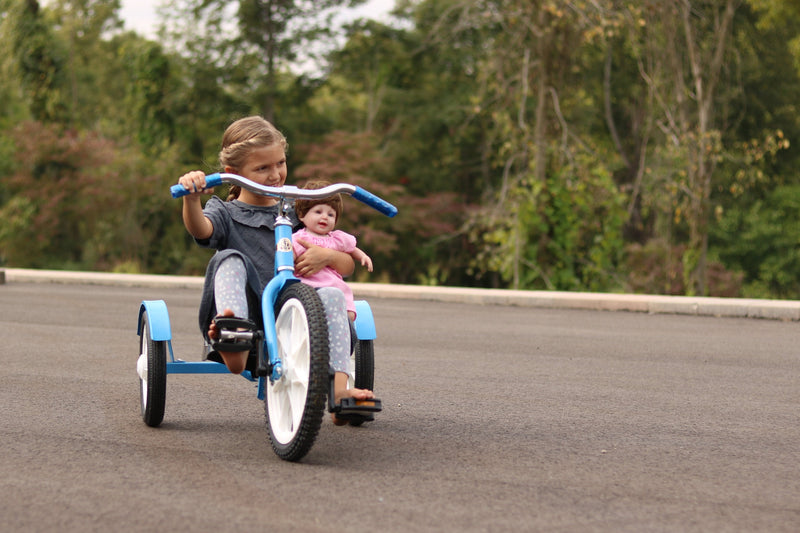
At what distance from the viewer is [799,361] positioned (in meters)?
8.82

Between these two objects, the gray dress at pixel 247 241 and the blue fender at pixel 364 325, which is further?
the blue fender at pixel 364 325

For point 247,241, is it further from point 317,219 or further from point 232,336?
point 232,336

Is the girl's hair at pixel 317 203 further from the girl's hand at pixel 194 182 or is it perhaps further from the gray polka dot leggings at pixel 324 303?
the girl's hand at pixel 194 182

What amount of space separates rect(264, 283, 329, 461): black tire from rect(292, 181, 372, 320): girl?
0.41 m

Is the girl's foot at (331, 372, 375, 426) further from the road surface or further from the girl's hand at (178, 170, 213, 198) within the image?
the girl's hand at (178, 170, 213, 198)

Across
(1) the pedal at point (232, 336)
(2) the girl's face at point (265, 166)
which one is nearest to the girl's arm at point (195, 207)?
(2) the girl's face at point (265, 166)

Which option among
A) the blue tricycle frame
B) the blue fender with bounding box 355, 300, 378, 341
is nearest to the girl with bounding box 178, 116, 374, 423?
the blue tricycle frame

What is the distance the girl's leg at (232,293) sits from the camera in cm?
481

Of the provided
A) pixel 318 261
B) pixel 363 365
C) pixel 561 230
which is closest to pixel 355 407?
pixel 318 261

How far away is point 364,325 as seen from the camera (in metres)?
5.41

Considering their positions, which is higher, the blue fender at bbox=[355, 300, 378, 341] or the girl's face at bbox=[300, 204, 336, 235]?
the girl's face at bbox=[300, 204, 336, 235]

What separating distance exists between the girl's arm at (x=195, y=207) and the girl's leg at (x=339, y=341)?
704 mm

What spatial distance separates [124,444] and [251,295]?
92 cm

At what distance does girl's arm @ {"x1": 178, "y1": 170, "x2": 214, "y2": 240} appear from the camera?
462 centimetres
